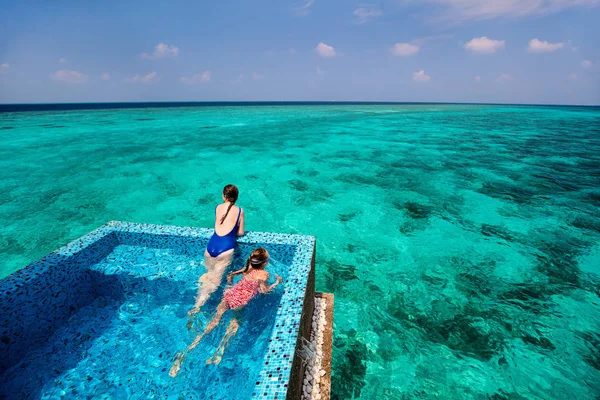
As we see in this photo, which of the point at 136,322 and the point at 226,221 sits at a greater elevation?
the point at 226,221

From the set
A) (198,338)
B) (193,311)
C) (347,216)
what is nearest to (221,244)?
(193,311)

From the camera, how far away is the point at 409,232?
682 centimetres

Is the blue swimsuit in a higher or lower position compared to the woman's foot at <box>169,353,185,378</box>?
higher

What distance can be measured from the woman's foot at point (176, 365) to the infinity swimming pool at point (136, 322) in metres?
0.05

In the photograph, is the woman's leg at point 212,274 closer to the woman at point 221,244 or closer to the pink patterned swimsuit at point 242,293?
the woman at point 221,244

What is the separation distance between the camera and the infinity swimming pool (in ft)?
8.93

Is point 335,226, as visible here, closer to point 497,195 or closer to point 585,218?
point 497,195

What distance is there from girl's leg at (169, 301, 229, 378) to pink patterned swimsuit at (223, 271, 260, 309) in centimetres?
9

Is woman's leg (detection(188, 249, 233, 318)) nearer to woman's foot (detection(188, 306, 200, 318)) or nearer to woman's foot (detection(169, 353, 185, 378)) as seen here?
woman's foot (detection(188, 306, 200, 318))

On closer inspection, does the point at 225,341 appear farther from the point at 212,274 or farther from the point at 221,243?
the point at 221,243

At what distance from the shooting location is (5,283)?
119 inches

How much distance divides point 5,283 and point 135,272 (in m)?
1.27

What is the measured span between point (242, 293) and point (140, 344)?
48.2 inches

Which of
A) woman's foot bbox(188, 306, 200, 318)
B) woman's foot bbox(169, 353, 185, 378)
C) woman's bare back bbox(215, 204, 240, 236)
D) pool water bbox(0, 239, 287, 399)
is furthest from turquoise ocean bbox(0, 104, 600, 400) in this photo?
woman's bare back bbox(215, 204, 240, 236)
